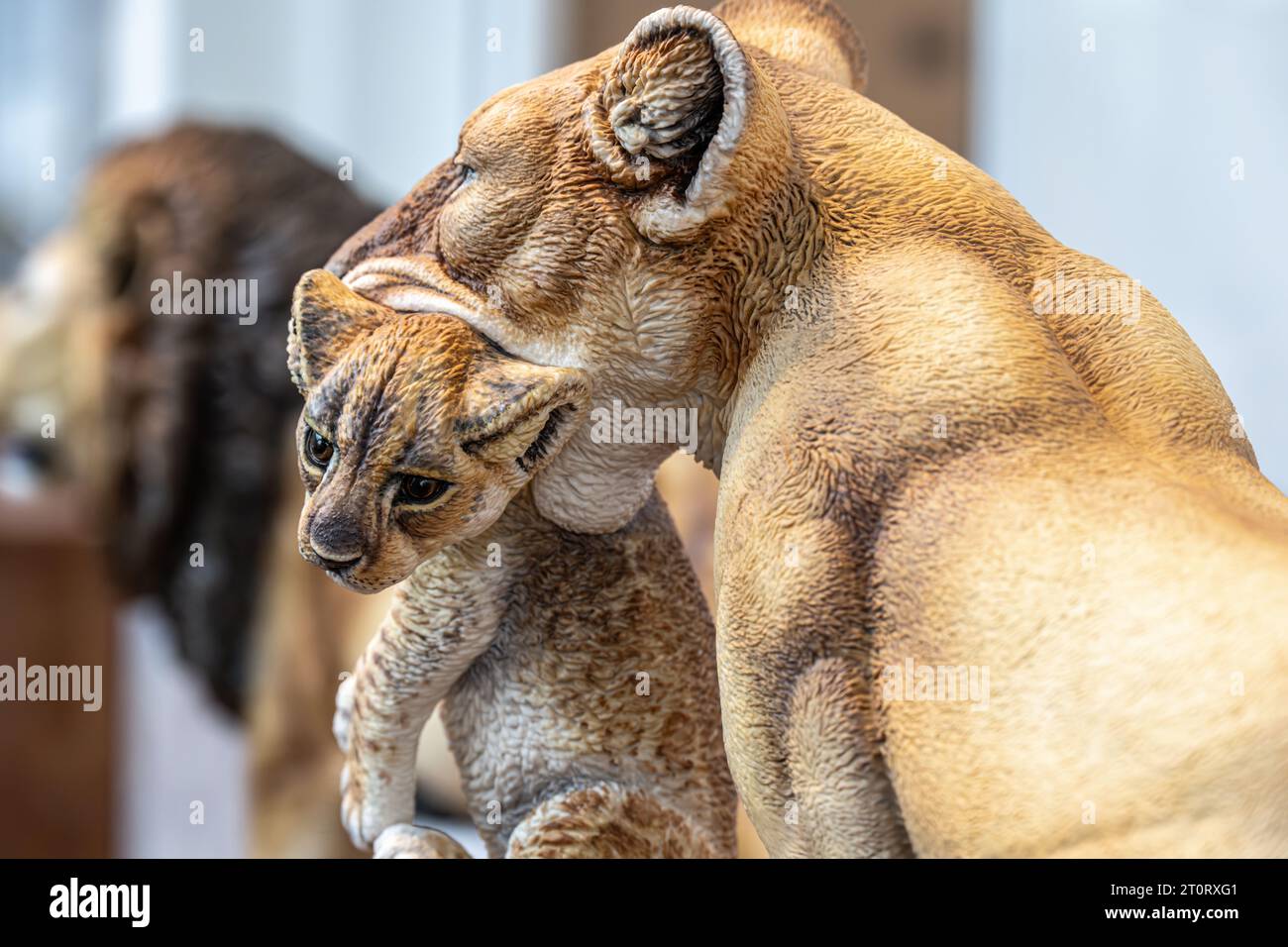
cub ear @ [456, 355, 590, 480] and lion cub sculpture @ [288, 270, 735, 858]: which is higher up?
cub ear @ [456, 355, 590, 480]

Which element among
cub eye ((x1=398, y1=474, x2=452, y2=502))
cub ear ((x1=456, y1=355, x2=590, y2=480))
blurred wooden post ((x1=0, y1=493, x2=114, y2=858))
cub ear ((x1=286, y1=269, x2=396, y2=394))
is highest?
cub ear ((x1=286, y1=269, x2=396, y2=394))

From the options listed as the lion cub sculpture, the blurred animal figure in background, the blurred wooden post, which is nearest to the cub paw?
the lion cub sculpture

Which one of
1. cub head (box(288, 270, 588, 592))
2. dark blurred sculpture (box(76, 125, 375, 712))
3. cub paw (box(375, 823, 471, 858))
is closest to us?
cub head (box(288, 270, 588, 592))

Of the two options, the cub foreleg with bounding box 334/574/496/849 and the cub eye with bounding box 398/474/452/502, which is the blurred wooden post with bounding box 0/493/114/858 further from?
the cub eye with bounding box 398/474/452/502

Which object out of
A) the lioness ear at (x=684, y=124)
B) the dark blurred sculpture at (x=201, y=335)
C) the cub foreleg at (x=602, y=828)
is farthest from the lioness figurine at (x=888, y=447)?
the dark blurred sculpture at (x=201, y=335)

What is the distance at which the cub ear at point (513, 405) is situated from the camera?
61cm

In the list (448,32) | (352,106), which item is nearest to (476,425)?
(448,32)

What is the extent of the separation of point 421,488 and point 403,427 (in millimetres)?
31

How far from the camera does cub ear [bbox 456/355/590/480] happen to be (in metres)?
0.61

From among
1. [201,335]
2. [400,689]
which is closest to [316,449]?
[400,689]

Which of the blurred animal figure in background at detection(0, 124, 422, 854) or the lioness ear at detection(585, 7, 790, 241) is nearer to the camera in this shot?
the lioness ear at detection(585, 7, 790, 241)

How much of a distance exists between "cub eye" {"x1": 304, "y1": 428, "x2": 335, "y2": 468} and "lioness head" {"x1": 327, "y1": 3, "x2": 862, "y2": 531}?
74 mm
